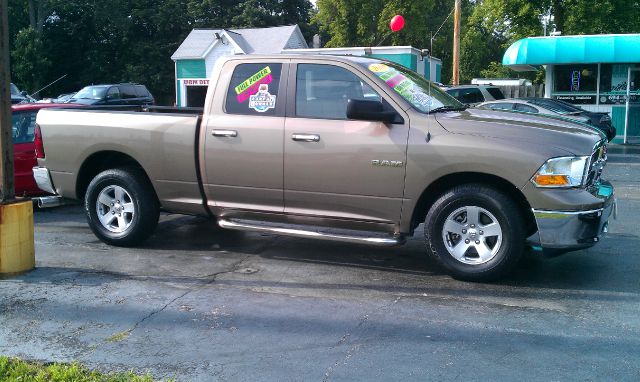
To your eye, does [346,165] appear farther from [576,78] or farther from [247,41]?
[247,41]

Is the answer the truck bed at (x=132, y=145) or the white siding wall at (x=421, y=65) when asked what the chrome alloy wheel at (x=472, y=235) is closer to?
the truck bed at (x=132, y=145)

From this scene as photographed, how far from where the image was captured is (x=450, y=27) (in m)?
54.4

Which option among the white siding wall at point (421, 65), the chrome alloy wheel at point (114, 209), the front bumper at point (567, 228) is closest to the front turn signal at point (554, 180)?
the front bumper at point (567, 228)

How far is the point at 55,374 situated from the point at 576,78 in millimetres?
21986

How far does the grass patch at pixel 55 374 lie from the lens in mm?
3945

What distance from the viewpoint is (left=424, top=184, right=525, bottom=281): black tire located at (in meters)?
5.64

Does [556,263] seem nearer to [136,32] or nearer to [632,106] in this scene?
[632,106]

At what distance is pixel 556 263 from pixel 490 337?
7.45 feet

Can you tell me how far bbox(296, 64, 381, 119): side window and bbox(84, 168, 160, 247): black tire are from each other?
200 cm

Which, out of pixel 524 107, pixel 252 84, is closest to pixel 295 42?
pixel 524 107

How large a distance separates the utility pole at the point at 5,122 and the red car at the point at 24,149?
10.3 ft

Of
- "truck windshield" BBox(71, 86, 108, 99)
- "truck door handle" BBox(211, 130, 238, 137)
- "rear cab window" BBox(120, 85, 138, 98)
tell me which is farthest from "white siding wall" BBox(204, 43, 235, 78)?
"truck door handle" BBox(211, 130, 238, 137)

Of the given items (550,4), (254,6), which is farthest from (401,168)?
(254,6)

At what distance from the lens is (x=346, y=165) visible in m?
6.09
